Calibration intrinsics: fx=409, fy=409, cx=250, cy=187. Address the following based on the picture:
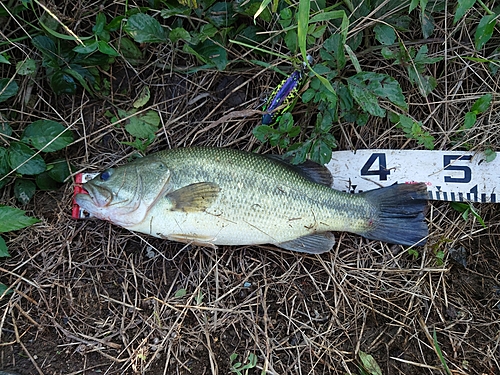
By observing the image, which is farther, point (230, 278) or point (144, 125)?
point (144, 125)

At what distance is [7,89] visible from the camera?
9.98ft

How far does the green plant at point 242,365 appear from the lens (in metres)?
2.86

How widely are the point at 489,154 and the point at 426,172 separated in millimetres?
477

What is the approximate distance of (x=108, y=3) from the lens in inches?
128

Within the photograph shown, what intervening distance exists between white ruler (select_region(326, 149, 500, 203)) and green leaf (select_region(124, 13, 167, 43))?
5.45 feet

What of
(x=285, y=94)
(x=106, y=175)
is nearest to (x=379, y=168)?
(x=285, y=94)

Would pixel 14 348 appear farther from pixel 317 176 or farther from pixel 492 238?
pixel 492 238

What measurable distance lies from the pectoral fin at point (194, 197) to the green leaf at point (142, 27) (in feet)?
3.77

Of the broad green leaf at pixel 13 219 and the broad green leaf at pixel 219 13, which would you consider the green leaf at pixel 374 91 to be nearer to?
the broad green leaf at pixel 219 13

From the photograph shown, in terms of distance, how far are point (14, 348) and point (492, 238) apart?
367cm

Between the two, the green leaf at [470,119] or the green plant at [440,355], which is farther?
the green leaf at [470,119]

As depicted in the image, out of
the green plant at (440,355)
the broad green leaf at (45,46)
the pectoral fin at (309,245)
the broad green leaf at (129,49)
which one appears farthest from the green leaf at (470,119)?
the broad green leaf at (45,46)

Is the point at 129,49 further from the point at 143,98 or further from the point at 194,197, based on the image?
the point at 194,197

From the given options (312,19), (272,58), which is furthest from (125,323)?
(312,19)
